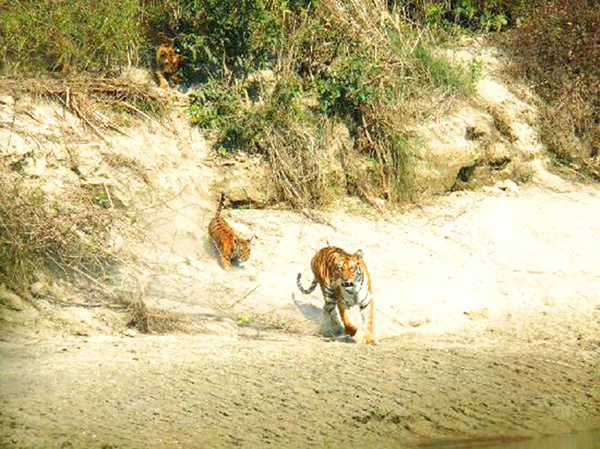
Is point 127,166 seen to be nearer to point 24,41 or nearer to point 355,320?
point 24,41

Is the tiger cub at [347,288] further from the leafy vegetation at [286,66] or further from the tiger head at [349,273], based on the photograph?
the leafy vegetation at [286,66]

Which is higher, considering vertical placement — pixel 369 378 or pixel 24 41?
pixel 24 41

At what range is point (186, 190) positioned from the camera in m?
12.5

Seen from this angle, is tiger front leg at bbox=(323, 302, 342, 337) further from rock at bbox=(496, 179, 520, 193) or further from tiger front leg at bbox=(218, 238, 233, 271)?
rock at bbox=(496, 179, 520, 193)

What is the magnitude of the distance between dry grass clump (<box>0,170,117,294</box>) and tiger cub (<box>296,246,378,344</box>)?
1.91 metres

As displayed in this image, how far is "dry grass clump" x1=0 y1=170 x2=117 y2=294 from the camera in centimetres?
1020

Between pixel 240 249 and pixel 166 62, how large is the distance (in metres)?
2.88

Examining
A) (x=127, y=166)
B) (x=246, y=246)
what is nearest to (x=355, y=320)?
(x=246, y=246)

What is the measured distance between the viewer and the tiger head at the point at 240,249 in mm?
11492

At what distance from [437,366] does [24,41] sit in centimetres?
551

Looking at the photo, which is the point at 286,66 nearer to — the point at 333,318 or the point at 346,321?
the point at 333,318

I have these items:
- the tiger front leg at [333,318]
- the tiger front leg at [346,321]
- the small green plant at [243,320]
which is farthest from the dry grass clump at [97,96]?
the tiger front leg at [346,321]

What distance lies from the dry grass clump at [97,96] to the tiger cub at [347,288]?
2.90 meters

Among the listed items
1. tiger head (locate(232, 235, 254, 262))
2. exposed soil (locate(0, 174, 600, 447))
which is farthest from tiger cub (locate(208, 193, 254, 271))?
exposed soil (locate(0, 174, 600, 447))
